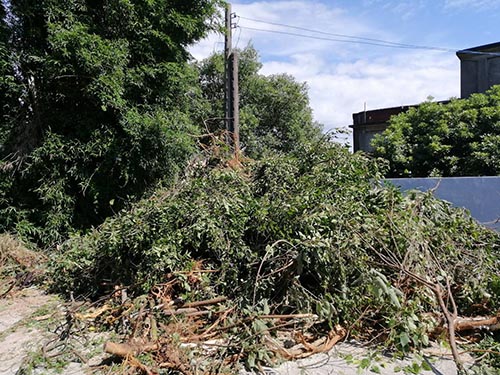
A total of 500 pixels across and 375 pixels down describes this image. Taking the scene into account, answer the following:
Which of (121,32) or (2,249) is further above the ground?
(121,32)

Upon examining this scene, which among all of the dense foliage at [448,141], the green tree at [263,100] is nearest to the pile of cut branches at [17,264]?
the dense foliage at [448,141]

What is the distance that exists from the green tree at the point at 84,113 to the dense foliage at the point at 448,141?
454cm

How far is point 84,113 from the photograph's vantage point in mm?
5605

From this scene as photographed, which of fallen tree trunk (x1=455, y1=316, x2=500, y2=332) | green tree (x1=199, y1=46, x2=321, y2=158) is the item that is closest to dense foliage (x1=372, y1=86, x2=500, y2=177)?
fallen tree trunk (x1=455, y1=316, x2=500, y2=332)

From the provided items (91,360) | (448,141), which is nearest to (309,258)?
(91,360)

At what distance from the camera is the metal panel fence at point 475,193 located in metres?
4.97

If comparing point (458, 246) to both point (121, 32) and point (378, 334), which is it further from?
point (121, 32)

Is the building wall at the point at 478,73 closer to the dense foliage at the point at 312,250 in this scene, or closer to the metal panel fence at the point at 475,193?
the metal panel fence at the point at 475,193

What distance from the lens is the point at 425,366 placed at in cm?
250

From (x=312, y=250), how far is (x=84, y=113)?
169 inches

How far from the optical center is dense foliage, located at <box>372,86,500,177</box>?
7025mm

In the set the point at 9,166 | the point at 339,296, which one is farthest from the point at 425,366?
the point at 9,166

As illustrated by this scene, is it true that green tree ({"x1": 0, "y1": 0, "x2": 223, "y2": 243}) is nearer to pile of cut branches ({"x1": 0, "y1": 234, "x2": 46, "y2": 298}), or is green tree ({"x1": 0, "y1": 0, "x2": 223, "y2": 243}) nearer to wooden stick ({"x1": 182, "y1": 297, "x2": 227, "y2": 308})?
pile of cut branches ({"x1": 0, "y1": 234, "x2": 46, "y2": 298})

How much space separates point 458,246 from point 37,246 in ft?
17.4
